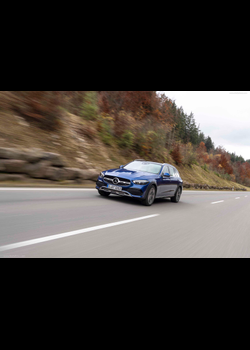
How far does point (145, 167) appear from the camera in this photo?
33.3ft

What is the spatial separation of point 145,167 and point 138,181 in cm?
150

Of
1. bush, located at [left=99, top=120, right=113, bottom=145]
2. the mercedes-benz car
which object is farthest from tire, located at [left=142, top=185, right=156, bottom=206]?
bush, located at [left=99, top=120, right=113, bottom=145]

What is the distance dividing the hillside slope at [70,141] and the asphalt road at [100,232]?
431 centimetres

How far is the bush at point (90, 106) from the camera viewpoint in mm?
18719

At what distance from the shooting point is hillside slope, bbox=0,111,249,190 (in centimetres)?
1173

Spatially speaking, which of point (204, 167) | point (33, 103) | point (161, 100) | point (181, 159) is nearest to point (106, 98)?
point (161, 100)

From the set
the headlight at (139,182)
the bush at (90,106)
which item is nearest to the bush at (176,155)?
the bush at (90,106)

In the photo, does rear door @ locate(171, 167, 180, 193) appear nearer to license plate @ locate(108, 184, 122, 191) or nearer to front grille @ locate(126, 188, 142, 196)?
front grille @ locate(126, 188, 142, 196)

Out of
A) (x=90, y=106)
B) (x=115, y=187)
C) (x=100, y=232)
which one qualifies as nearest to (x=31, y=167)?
(x=115, y=187)

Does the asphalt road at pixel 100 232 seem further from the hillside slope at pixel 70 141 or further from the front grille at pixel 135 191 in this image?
the hillside slope at pixel 70 141

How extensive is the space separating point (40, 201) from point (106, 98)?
18.6 m

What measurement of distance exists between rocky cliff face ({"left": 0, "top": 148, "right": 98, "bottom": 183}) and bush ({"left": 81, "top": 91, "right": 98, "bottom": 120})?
807 cm

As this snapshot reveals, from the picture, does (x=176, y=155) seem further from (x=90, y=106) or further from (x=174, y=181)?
Answer: (x=174, y=181)
